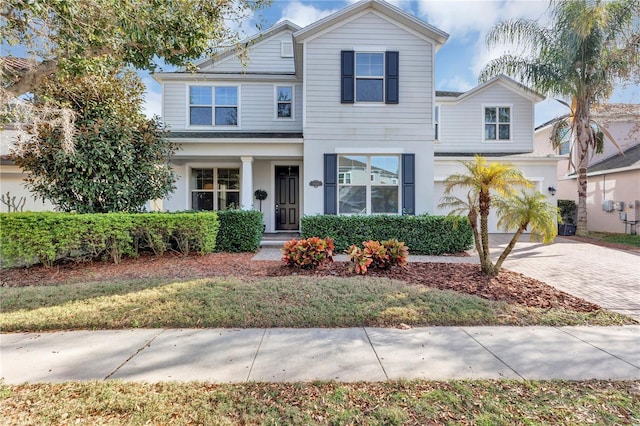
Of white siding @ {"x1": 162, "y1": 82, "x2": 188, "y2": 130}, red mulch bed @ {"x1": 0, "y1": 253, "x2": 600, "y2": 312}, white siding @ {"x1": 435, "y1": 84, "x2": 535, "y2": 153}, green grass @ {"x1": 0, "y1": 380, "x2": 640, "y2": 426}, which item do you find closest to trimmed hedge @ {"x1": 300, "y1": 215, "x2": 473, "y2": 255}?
red mulch bed @ {"x1": 0, "y1": 253, "x2": 600, "y2": 312}

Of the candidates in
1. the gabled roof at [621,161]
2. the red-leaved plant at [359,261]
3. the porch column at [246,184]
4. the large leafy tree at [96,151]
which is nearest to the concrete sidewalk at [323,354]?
the red-leaved plant at [359,261]

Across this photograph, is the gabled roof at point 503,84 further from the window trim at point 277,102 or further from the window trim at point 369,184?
the window trim at point 277,102

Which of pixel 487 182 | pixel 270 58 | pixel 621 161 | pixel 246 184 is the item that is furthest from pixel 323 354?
pixel 621 161

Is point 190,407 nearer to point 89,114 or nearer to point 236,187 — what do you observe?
point 89,114

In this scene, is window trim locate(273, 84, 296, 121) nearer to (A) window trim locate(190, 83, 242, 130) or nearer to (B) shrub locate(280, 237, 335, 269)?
(A) window trim locate(190, 83, 242, 130)

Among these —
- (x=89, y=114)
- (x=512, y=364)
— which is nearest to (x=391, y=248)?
(x=512, y=364)

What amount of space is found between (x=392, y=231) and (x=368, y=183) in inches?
81.7

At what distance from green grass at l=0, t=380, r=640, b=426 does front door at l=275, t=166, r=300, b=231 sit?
31.6 feet

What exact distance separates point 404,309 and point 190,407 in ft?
9.71

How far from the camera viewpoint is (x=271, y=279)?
5.59m

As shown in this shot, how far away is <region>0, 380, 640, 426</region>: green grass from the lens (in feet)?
7.29

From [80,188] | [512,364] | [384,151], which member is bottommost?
[512,364]

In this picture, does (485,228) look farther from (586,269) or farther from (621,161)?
(621,161)

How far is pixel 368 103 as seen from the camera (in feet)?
32.2
